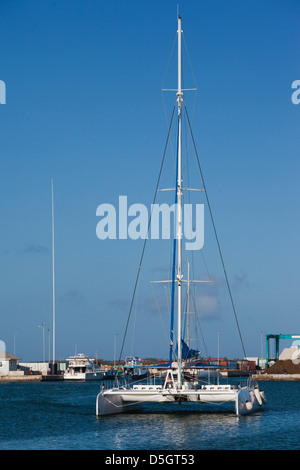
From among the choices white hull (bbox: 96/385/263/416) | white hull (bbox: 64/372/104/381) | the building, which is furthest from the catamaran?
the building

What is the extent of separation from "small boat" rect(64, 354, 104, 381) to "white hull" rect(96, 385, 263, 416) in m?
94.4

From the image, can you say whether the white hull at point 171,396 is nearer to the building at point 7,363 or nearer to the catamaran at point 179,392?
the catamaran at point 179,392

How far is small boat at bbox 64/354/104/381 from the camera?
136875 millimetres

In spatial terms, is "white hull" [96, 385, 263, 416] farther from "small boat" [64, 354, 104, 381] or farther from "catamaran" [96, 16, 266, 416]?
"small boat" [64, 354, 104, 381]

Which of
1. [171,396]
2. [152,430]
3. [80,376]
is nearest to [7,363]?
[80,376]

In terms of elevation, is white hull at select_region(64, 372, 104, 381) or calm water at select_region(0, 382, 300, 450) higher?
calm water at select_region(0, 382, 300, 450)

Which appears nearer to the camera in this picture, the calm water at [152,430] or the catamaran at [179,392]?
the calm water at [152,430]

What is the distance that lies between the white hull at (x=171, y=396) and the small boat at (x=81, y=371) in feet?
310

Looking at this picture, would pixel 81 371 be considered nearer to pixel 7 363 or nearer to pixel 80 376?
pixel 80 376

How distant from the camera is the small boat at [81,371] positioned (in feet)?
449

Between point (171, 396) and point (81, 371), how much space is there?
103m

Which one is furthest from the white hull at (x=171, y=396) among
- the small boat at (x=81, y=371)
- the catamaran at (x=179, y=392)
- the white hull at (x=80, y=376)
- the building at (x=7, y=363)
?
the building at (x=7, y=363)

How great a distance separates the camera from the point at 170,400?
40875 millimetres
